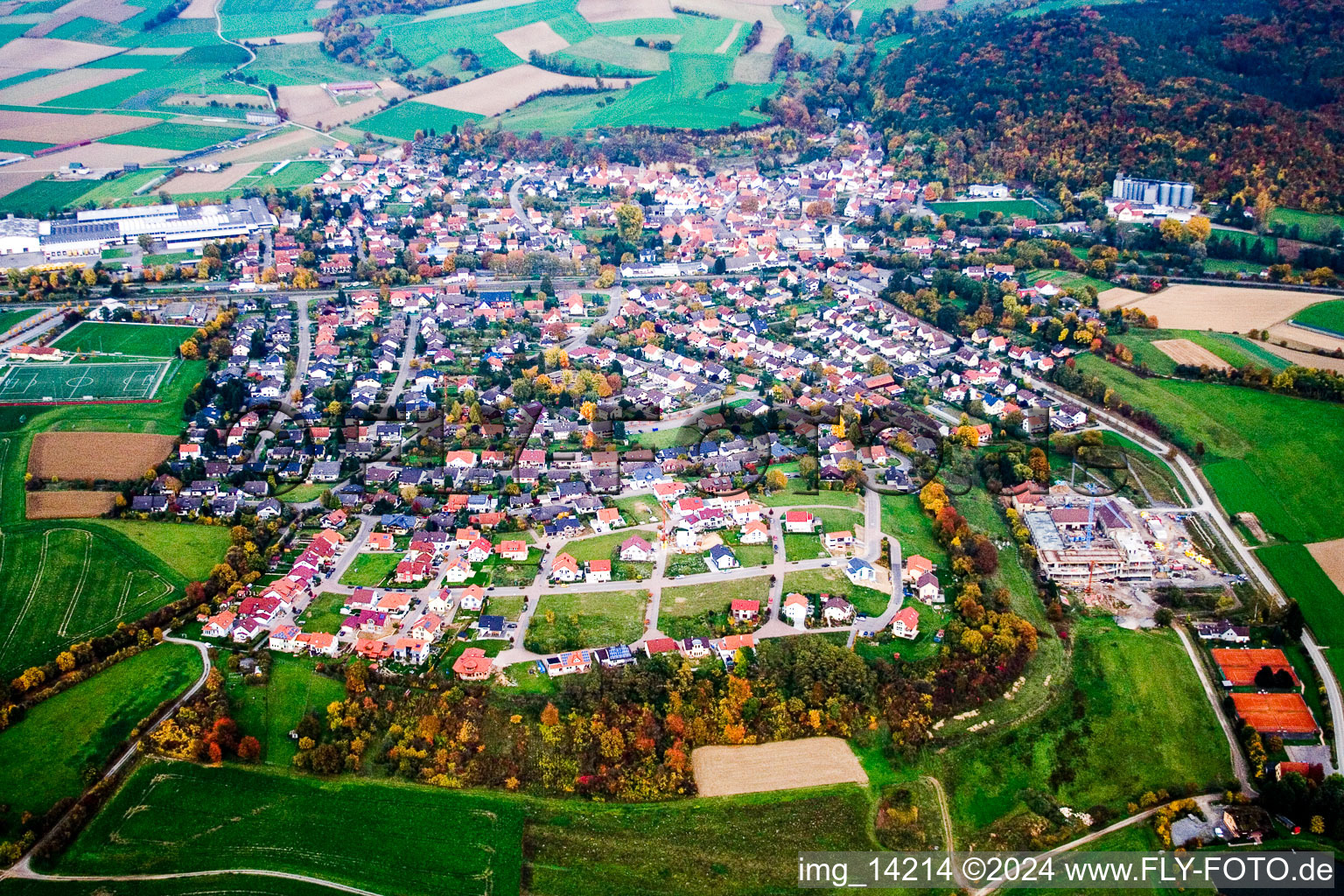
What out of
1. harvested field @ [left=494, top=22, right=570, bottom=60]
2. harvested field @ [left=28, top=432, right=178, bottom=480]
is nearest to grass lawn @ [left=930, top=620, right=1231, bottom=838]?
harvested field @ [left=28, top=432, right=178, bottom=480]

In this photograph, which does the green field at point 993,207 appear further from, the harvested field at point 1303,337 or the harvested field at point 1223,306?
the harvested field at point 1303,337

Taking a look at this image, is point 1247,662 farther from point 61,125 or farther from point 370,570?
point 61,125

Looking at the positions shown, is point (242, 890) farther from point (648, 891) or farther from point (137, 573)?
point (137, 573)

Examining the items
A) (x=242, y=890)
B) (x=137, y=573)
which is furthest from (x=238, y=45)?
(x=242, y=890)

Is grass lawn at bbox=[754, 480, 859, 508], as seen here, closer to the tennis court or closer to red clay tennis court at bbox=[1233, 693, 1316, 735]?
red clay tennis court at bbox=[1233, 693, 1316, 735]

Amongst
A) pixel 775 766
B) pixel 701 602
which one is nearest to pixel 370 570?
pixel 701 602

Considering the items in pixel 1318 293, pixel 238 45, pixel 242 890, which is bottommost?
pixel 242 890
